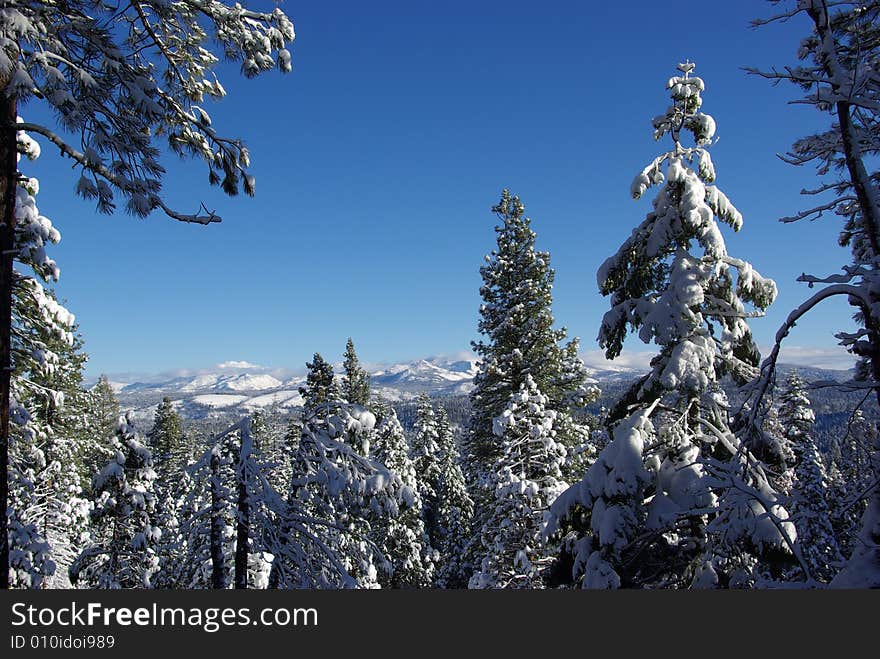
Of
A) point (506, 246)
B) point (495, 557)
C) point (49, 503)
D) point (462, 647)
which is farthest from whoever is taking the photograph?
point (506, 246)

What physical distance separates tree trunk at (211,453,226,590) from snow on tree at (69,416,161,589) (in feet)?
30.3

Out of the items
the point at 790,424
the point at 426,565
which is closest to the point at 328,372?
the point at 426,565

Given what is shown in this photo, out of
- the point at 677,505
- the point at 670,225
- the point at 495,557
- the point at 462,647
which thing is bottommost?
the point at 495,557

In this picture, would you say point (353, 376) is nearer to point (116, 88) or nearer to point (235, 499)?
point (235, 499)

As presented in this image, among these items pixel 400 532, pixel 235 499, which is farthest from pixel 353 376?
pixel 235 499

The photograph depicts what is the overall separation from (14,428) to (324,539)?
7004 mm

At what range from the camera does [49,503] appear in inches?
643

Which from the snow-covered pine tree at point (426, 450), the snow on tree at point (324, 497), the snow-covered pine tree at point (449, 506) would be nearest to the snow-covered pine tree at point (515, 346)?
the snow on tree at point (324, 497)

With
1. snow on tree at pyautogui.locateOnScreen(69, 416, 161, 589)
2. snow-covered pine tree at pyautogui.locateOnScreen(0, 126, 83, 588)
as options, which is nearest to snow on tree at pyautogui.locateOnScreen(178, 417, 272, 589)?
snow-covered pine tree at pyautogui.locateOnScreen(0, 126, 83, 588)

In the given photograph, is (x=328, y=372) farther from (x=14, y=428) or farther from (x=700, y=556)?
(x=700, y=556)

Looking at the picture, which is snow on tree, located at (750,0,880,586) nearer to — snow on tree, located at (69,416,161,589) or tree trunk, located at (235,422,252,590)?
tree trunk, located at (235,422,252,590)

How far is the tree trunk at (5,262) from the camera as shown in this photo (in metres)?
5.49

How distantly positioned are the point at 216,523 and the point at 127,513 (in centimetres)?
1061

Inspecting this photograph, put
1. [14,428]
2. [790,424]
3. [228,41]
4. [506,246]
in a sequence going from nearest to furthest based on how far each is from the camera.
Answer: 1. [228,41]
2. [14,428]
3. [506,246]
4. [790,424]
